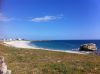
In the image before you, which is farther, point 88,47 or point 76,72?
point 88,47

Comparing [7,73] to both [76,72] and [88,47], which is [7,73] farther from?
[88,47]

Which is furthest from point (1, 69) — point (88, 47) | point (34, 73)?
point (88, 47)

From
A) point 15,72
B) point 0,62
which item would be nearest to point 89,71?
point 15,72

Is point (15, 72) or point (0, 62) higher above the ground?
point (0, 62)

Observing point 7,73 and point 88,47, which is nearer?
point 7,73

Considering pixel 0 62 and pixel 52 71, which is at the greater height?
pixel 0 62

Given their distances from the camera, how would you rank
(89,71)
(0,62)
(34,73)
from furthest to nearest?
(89,71) < (34,73) < (0,62)

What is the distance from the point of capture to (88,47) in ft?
214

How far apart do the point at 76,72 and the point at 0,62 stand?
8.06 m

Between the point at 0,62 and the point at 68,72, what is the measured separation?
7597 mm

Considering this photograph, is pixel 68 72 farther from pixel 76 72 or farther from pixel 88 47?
pixel 88 47

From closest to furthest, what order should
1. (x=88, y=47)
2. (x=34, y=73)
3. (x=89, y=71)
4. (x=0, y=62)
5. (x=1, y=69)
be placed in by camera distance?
(x=1, y=69), (x=0, y=62), (x=34, y=73), (x=89, y=71), (x=88, y=47)

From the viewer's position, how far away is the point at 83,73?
55.1 feet

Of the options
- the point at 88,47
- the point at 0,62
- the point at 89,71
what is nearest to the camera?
the point at 0,62
